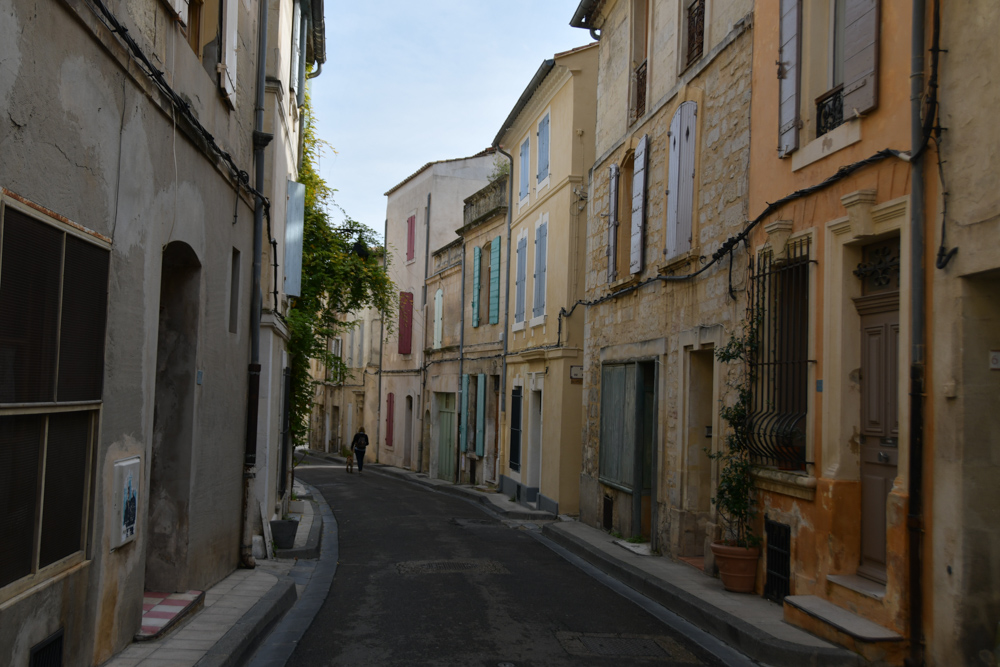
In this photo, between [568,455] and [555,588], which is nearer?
[555,588]

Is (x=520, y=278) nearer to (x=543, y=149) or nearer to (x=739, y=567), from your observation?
(x=543, y=149)

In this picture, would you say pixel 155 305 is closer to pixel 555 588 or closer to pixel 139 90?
pixel 139 90

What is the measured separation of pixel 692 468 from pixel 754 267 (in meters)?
2.77

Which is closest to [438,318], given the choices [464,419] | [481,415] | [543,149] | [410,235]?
[464,419]

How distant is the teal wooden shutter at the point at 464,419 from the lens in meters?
23.0

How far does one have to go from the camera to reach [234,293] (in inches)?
352

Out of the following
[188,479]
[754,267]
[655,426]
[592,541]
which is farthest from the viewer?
[592,541]

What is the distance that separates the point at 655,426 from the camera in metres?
11.3

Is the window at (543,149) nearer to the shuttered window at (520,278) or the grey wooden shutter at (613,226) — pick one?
the shuttered window at (520,278)

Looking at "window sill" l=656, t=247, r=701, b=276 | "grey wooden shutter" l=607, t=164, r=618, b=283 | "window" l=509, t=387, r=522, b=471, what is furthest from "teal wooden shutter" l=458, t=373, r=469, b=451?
"window sill" l=656, t=247, r=701, b=276

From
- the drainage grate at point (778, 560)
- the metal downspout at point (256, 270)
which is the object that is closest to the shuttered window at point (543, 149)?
the metal downspout at point (256, 270)

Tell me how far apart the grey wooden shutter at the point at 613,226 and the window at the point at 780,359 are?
4789 millimetres

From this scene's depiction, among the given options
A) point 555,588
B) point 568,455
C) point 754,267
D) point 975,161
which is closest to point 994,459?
point 975,161

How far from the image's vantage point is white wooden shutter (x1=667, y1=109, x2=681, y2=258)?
1084 cm
